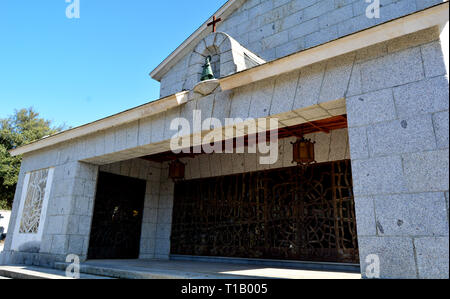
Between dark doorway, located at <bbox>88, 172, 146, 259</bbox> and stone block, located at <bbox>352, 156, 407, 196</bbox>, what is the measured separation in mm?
6246

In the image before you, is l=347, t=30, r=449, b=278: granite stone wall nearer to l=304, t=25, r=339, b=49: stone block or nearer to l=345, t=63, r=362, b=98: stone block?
l=345, t=63, r=362, b=98: stone block

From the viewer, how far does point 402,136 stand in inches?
130

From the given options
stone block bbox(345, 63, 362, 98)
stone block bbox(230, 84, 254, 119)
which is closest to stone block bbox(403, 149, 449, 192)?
stone block bbox(345, 63, 362, 98)

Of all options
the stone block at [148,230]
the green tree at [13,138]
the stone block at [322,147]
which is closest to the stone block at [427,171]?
the stone block at [322,147]

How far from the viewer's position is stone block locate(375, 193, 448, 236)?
295 centimetres

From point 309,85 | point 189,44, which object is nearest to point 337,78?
point 309,85

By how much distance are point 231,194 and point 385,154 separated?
15.3 ft

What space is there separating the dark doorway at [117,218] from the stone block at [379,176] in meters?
6.25

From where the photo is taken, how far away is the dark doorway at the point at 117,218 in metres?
7.66

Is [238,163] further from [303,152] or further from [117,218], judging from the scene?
[117,218]

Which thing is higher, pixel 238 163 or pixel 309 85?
pixel 309 85

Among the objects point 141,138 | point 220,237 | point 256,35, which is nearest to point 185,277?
point 141,138

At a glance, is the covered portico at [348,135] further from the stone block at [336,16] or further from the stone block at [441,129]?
the stone block at [336,16]

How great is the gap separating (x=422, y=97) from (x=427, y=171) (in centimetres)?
76
